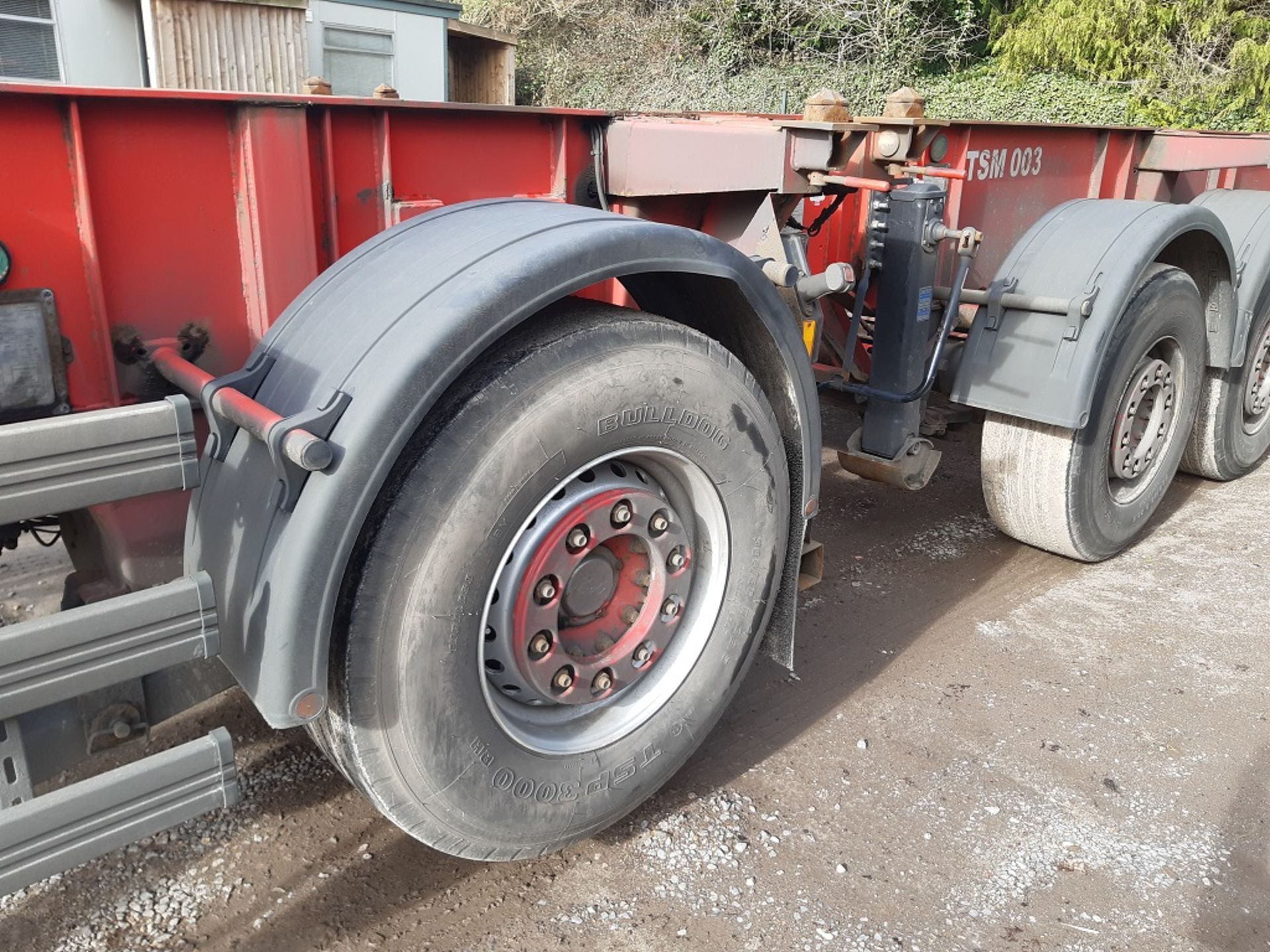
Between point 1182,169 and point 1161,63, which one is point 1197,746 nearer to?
point 1182,169

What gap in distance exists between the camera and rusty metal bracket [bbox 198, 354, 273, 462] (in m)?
2.07

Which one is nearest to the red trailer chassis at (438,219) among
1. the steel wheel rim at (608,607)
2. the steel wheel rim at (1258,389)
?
the steel wheel rim at (608,607)

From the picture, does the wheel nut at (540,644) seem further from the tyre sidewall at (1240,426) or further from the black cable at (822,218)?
the tyre sidewall at (1240,426)

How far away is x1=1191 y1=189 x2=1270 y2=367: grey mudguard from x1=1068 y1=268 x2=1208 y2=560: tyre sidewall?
1.06 ft

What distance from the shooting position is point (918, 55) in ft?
54.6

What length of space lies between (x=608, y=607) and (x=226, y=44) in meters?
13.0

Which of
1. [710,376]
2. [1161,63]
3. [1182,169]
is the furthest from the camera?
[1161,63]

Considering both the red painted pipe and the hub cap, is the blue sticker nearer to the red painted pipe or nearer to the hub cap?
the hub cap

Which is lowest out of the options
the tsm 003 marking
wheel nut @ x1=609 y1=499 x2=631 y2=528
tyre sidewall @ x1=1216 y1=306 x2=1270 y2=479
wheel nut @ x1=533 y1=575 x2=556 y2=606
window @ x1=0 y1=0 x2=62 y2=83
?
tyre sidewall @ x1=1216 y1=306 x2=1270 y2=479

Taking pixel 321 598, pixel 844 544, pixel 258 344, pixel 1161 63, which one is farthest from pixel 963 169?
pixel 1161 63

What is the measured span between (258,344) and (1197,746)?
2.93 metres

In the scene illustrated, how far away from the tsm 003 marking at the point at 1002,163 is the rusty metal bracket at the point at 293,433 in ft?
10.4

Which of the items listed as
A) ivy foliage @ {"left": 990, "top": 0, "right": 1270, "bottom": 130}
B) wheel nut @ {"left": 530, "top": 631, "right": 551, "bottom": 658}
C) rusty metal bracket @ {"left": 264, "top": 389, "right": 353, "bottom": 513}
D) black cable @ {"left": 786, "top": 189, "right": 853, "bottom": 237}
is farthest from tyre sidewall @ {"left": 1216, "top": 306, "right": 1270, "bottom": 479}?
ivy foliage @ {"left": 990, "top": 0, "right": 1270, "bottom": 130}

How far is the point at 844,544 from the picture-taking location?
4.71m
